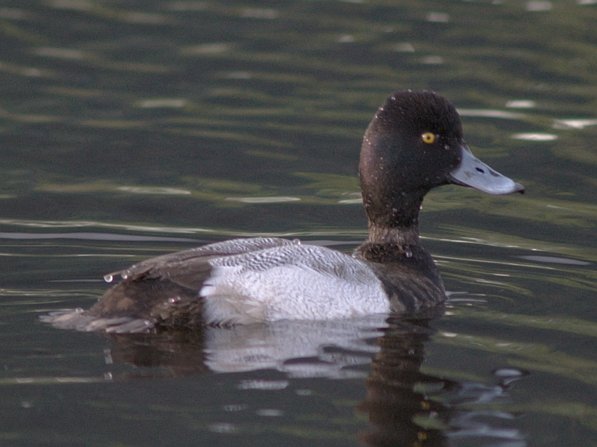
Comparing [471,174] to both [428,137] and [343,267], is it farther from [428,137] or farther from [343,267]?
[343,267]

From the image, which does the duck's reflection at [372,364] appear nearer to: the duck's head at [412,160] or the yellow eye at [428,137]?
the duck's head at [412,160]

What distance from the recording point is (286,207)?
30.9 ft

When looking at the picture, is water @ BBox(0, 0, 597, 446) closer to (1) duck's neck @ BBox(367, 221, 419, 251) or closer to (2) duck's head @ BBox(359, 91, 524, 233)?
(1) duck's neck @ BBox(367, 221, 419, 251)

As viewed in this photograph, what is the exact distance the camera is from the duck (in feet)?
21.3

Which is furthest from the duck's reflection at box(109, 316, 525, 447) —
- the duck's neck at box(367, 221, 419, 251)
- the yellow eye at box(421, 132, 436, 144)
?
the yellow eye at box(421, 132, 436, 144)

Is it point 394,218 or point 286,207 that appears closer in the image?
point 394,218

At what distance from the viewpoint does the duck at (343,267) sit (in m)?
6.49

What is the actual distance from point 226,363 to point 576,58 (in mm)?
8345

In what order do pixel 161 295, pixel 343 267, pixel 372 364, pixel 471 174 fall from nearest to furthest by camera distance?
pixel 372 364 → pixel 161 295 → pixel 343 267 → pixel 471 174

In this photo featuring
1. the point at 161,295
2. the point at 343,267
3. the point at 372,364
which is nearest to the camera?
the point at 372,364

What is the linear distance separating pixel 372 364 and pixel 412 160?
5.46ft

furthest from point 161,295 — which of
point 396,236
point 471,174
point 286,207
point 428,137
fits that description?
point 286,207

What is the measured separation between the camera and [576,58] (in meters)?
13.6

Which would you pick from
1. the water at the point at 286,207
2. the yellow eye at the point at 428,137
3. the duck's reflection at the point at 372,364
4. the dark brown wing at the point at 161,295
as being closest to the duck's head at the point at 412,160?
the yellow eye at the point at 428,137
